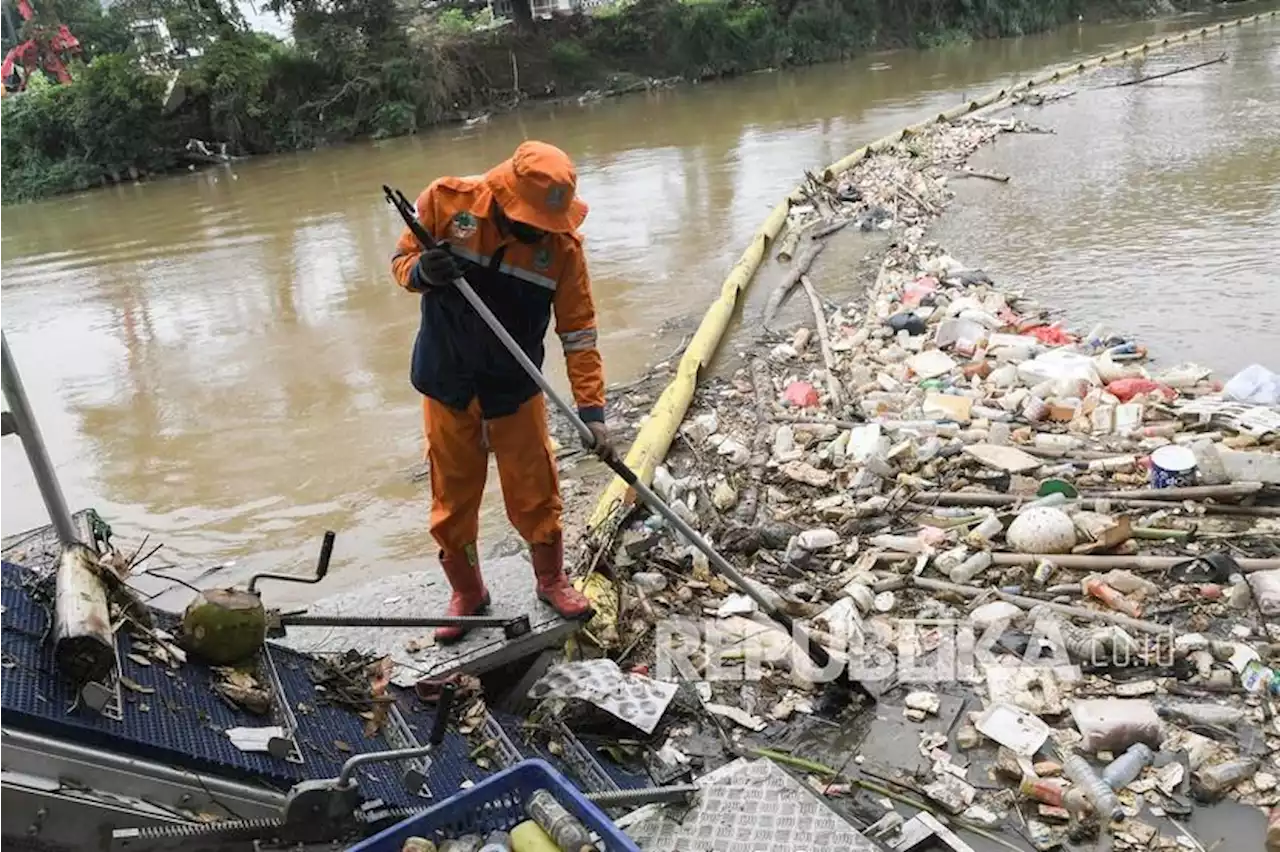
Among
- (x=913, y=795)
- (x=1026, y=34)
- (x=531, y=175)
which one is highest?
(x=1026, y=34)

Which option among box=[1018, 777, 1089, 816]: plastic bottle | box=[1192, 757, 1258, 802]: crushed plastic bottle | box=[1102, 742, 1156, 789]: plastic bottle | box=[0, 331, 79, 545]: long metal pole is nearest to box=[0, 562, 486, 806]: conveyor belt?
box=[0, 331, 79, 545]: long metal pole

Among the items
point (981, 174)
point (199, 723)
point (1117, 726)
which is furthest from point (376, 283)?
point (1117, 726)

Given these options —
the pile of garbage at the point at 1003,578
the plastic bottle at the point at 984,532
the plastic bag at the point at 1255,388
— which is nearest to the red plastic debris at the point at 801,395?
the pile of garbage at the point at 1003,578

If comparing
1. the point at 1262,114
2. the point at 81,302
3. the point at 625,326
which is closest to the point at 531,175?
the point at 625,326

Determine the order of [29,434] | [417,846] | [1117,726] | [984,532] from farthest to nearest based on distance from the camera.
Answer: [984,532]
[1117,726]
[29,434]
[417,846]

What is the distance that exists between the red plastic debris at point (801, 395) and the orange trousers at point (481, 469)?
2821mm

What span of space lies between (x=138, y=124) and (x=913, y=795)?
1041 inches

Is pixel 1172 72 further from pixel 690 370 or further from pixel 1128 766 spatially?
pixel 1128 766

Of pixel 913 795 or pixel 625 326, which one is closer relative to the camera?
pixel 913 795

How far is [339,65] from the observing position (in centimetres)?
2675

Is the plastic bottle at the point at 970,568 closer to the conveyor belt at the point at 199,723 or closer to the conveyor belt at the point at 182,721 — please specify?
the conveyor belt at the point at 199,723

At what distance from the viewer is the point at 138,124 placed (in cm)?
2452

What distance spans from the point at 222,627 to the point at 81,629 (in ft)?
1.56

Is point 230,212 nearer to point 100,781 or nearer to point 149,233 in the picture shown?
point 149,233
